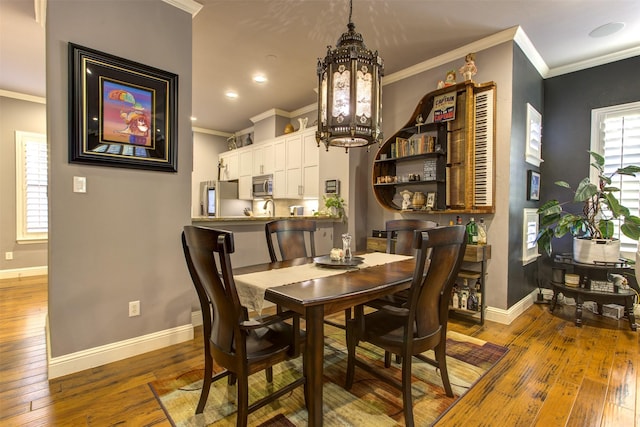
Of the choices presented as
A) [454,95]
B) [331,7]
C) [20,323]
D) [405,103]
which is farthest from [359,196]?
[20,323]

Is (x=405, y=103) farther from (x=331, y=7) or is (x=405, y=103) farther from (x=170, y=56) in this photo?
(x=170, y=56)

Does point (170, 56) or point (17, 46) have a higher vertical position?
point (17, 46)

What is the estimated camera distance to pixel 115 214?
7.58 ft

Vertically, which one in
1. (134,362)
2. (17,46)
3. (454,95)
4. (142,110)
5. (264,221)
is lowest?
(134,362)

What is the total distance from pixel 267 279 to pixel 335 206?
2504 millimetres

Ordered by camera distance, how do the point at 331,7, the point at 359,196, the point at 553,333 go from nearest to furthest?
the point at 331,7 < the point at 553,333 < the point at 359,196

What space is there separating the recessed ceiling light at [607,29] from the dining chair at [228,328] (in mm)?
3940

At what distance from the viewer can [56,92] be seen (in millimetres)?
2072

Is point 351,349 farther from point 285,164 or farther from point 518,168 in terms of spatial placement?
point 285,164

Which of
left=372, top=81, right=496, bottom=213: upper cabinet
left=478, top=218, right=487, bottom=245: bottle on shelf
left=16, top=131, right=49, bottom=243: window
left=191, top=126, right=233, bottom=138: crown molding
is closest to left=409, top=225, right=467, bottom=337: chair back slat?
left=478, top=218, right=487, bottom=245: bottle on shelf

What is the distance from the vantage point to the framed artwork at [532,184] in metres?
3.52

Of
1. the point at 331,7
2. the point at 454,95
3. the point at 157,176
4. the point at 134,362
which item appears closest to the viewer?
the point at 134,362

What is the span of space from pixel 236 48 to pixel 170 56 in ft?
3.35

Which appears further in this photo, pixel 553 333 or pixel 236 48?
pixel 236 48
